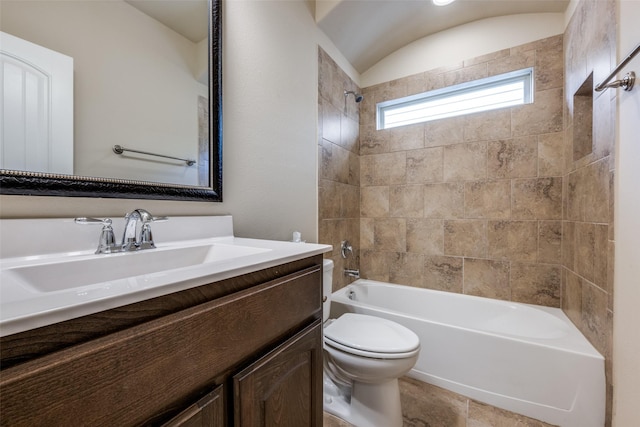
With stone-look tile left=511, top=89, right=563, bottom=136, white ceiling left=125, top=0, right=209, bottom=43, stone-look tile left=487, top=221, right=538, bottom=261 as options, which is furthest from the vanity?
stone-look tile left=511, top=89, right=563, bottom=136

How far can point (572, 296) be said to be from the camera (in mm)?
1536

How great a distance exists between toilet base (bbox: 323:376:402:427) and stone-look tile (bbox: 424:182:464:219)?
1349 millimetres

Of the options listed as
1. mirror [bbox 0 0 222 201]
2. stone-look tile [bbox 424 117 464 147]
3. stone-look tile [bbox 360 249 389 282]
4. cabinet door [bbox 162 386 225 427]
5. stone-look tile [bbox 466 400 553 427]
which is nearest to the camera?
cabinet door [bbox 162 386 225 427]

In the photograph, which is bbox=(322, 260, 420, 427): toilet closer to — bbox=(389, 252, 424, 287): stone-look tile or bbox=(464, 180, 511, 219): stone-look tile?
bbox=(389, 252, 424, 287): stone-look tile

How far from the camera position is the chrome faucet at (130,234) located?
737 mm

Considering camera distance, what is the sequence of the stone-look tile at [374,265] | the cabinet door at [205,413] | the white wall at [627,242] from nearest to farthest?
1. the cabinet door at [205,413]
2. the white wall at [627,242]
3. the stone-look tile at [374,265]

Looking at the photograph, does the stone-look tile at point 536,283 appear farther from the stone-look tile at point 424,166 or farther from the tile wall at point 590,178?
the stone-look tile at point 424,166

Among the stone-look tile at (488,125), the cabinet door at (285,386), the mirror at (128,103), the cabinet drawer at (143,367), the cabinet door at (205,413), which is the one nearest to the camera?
the cabinet drawer at (143,367)

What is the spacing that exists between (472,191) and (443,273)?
27.4 inches

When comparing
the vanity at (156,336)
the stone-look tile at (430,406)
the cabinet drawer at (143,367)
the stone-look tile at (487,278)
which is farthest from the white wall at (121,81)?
the stone-look tile at (487,278)

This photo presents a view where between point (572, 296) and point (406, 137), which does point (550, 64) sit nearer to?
point (406, 137)

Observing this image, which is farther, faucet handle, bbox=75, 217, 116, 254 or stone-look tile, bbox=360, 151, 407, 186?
stone-look tile, bbox=360, 151, 407, 186

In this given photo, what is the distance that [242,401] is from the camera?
551mm

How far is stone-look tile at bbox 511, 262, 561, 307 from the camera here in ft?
5.72
